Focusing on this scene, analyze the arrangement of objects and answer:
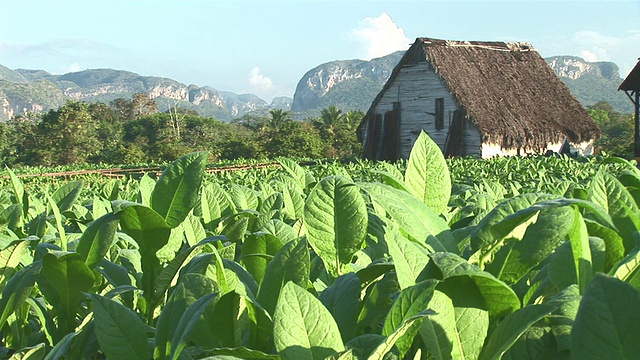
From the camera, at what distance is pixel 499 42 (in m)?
30.7

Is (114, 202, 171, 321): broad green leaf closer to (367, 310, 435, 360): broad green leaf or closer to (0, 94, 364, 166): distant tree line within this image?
(367, 310, 435, 360): broad green leaf

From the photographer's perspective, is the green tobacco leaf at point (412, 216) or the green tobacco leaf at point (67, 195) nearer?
the green tobacco leaf at point (412, 216)

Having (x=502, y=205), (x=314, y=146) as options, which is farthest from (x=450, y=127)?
(x=314, y=146)

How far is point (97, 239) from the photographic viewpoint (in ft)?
3.43

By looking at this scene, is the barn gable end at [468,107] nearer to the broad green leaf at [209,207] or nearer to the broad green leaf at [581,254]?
the broad green leaf at [209,207]

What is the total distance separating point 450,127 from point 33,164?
49.7 metres

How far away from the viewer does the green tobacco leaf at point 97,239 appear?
1.03 m

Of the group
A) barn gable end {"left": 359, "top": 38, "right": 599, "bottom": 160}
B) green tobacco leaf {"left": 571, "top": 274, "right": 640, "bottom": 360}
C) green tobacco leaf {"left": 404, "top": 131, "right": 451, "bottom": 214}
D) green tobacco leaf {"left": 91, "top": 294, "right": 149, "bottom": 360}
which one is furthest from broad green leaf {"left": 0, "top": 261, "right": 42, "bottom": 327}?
barn gable end {"left": 359, "top": 38, "right": 599, "bottom": 160}

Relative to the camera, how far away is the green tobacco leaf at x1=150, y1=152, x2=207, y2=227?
3.53 ft

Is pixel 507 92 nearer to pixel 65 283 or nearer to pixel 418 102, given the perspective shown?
pixel 418 102

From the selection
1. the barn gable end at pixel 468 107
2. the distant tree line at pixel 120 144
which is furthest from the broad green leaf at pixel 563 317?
the distant tree line at pixel 120 144

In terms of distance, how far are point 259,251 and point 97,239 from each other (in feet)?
0.92

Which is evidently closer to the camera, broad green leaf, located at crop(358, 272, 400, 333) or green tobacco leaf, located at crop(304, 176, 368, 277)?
broad green leaf, located at crop(358, 272, 400, 333)

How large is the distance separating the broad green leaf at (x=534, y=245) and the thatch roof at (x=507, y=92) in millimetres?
24677
